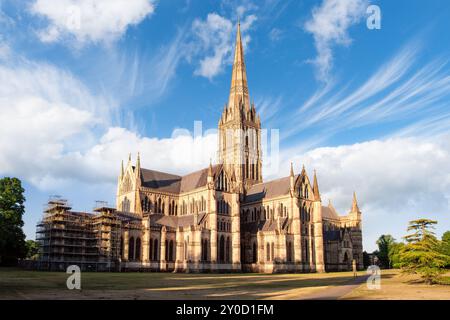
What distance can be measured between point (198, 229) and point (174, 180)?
2143 centimetres

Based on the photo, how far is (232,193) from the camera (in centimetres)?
9050

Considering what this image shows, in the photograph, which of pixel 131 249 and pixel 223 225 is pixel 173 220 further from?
pixel 131 249

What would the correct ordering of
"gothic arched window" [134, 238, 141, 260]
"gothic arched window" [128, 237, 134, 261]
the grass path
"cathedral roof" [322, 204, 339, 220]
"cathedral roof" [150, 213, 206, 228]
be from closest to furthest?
the grass path, "gothic arched window" [128, 237, 134, 261], "gothic arched window" [134, 238, 141, 260], "cathedral roof" [150, 213, 206, 228], "cathedral roof" [322, 204, 339, 220]

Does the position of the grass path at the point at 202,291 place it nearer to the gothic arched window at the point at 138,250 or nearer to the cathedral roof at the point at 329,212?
the gothic arched window at the point at 138,250

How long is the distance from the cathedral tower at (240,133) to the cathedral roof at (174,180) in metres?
16.6

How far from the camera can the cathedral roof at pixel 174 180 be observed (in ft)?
309

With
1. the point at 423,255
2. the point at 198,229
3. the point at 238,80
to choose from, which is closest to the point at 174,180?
the point at 198,229

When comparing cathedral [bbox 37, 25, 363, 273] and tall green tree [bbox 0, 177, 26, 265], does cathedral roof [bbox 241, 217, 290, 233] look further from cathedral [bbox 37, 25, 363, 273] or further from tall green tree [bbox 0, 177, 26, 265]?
tall green tree [bbox 0, 177, 26, 265]

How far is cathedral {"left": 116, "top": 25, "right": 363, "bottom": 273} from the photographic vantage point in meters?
82.1

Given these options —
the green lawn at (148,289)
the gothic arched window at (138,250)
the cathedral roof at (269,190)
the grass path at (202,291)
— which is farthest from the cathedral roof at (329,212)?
the green lawn at (148,289)

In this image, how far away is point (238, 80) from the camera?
124m

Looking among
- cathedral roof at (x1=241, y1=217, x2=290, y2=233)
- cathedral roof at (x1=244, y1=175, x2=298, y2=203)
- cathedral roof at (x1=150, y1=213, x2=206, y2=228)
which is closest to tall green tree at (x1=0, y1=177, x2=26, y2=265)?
cathedral roof at (x1=150, y1=213, x2=206, y2=228)

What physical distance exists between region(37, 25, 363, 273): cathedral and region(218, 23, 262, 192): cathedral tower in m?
5.64
